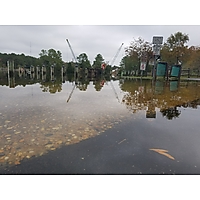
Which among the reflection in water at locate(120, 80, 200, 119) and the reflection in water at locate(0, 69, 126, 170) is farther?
the reflection in water at locate(120, 80, 200, 119)

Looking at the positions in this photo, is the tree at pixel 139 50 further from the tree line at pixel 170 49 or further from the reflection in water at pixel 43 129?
the reflection in water at pixel 43 129

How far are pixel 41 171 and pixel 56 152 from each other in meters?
0.37

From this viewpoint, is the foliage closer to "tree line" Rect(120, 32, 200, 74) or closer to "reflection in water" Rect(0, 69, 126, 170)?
"tree line" Rect(120, 32, 200, 74)

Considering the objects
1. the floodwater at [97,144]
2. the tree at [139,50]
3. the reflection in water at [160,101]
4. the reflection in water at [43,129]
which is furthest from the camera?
the tree at [139,50]

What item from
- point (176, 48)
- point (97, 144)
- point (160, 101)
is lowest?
point (97, 144)

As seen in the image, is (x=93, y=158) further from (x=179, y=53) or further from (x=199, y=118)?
(x=179, y=53)

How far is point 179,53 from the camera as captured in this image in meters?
23.7

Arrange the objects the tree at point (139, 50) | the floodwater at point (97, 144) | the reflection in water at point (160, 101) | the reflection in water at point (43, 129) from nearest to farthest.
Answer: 1. the floodwater at point (97, 144)
2. the reflection in water at point (43, 129)
3. the reflection in water at point (160, 101)
4. the tree at point (139, 50)

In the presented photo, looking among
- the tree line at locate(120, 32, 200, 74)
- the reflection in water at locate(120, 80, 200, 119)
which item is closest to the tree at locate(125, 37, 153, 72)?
the tree line at locate(120, 32, 200, 74)

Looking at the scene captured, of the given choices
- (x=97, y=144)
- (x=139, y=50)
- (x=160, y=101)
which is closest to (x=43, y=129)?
(x=97, y=144)

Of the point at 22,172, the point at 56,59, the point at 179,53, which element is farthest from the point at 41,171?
the point at 56,59

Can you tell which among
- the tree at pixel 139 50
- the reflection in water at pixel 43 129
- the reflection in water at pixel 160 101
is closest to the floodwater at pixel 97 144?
the reflection in water at pixel 43 129

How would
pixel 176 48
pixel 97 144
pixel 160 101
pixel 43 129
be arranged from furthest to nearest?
pixel 176 48, pixel 160 101, pixel 43 129, pixel 97 144

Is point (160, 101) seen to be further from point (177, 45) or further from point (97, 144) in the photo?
point (177, 45)
